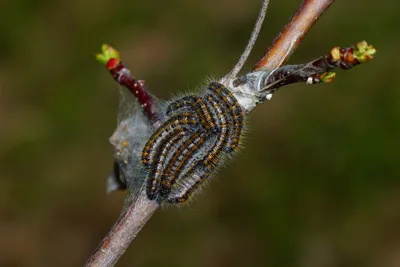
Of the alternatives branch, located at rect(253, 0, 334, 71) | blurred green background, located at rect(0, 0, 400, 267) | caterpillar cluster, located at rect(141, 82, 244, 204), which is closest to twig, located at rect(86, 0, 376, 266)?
branch, located at rect(253, 0, 334, 71)

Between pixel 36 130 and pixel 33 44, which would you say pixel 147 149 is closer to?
pixel 36 130

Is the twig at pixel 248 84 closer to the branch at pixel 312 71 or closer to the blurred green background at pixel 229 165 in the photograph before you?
the branch at pixel 312 71

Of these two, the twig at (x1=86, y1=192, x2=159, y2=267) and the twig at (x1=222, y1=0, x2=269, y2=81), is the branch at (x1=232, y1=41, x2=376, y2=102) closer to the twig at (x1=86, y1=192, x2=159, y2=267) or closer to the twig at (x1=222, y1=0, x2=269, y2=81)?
the twig at (x1=222, y1=0, x2=269, y2=81)

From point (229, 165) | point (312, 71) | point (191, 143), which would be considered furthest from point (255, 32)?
point (229, 165)

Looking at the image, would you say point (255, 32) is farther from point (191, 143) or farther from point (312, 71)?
point (191, 143)

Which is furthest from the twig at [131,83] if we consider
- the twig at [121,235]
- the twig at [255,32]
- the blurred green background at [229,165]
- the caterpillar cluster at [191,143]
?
the blurred green background at [229,165]
